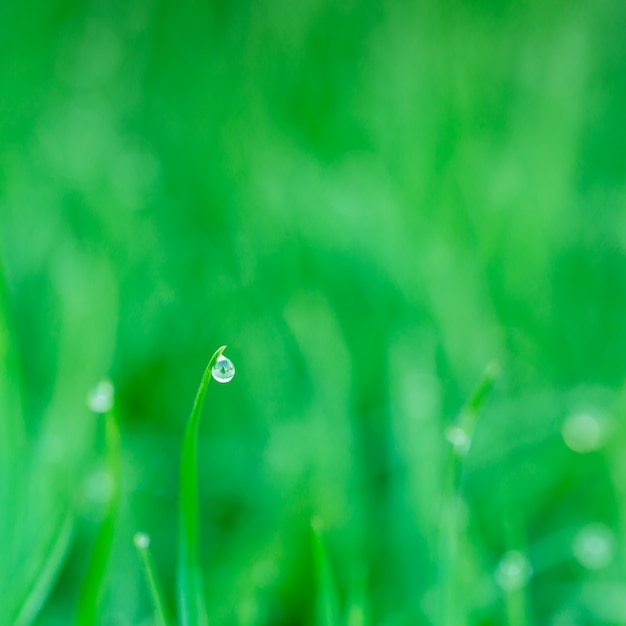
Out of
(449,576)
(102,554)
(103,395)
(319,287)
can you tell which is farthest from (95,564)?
(319,287)

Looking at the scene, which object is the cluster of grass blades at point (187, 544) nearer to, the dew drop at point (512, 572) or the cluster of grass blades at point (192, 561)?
the cluster of grass blades at point (192, 561)

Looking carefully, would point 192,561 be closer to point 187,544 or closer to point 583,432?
point 187,544

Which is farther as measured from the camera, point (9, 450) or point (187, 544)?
point (9, 450)

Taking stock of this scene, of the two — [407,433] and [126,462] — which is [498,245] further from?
[126,462]

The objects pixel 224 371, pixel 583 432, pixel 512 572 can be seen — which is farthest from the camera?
pixel 583 432

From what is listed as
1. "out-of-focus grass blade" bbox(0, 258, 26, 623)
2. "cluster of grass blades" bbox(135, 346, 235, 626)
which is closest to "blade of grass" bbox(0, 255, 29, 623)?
"out-of-focus grass blade" bbox(0, 258, 26, 623)

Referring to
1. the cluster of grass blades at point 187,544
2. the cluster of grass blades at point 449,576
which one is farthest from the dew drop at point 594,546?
the cluster of grass blades at point 187,544
